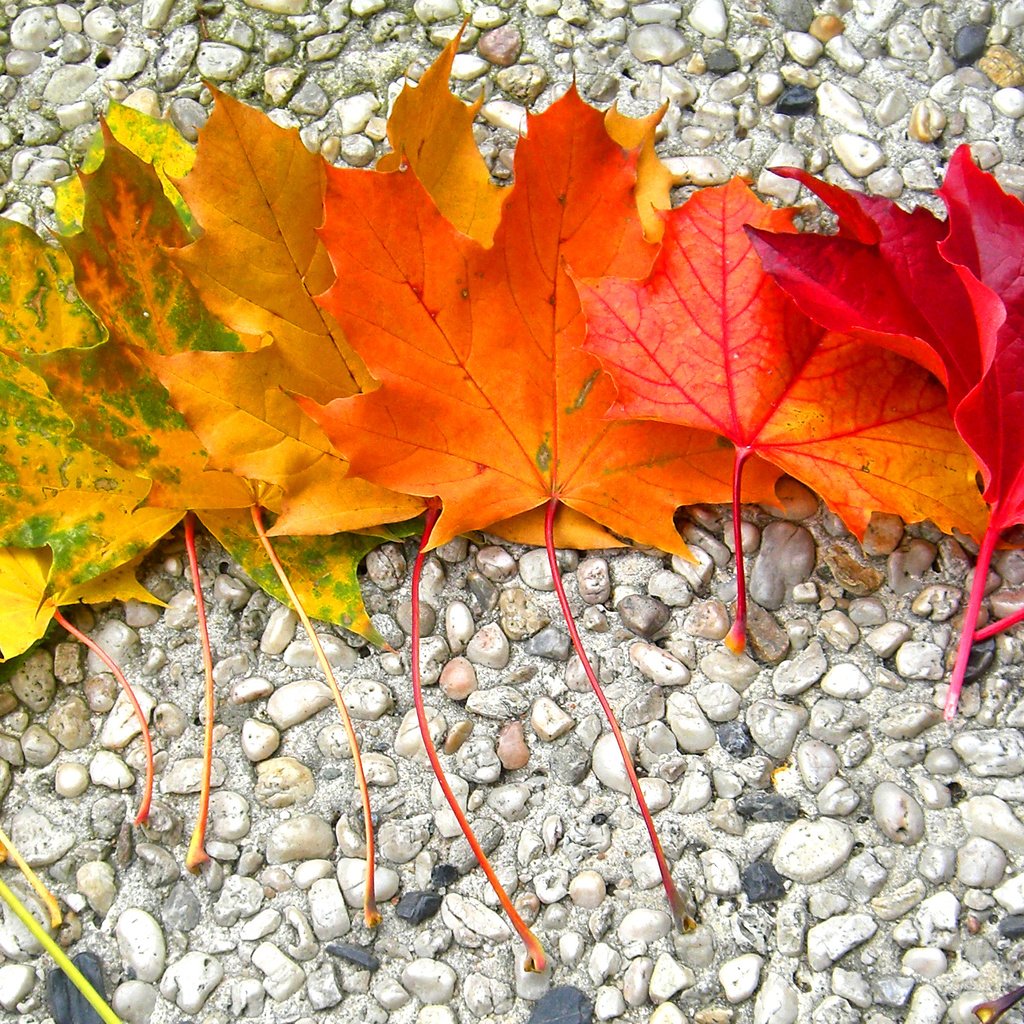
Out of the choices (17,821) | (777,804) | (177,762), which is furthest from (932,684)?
(17,821)

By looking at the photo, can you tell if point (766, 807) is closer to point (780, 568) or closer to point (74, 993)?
point (780, 568)

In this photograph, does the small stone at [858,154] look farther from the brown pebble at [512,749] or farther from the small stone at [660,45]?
the brown pebble at [512,749]

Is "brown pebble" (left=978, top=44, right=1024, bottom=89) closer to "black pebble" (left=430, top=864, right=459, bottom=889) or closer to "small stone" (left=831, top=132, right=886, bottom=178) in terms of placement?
"small stone" (left=831, top=132, right=886, bottom=178)

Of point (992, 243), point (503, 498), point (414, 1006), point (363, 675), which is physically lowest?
point (414, 1006)

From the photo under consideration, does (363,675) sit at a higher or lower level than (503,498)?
lower

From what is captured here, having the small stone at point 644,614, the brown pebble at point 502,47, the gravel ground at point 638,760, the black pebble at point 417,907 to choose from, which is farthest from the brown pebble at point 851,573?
the brown pebble at point 502,47

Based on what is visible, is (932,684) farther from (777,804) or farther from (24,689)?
(24,689)
